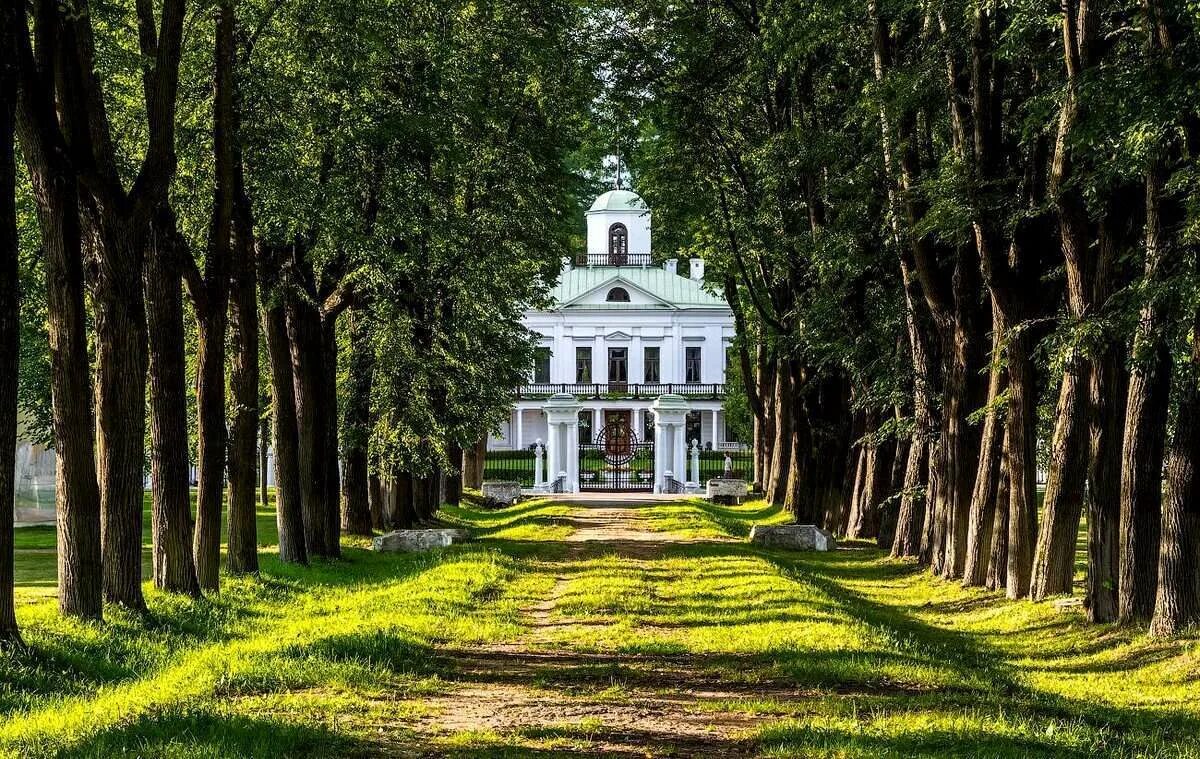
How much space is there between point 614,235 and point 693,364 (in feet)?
29.2

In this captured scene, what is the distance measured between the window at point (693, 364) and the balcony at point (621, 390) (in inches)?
86.8

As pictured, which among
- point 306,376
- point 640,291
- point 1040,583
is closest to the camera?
point 1040,583

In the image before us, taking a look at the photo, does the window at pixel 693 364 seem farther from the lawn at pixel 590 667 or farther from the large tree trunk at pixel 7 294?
the large tree trunk at pixel 7 294

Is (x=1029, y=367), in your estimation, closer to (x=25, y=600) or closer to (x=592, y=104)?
(x=25, y=600)

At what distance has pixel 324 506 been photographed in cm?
2069

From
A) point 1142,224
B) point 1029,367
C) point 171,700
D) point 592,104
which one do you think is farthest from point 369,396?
point 171,700

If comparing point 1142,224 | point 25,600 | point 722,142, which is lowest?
point 25,600

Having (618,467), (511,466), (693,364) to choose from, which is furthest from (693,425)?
(618,467)

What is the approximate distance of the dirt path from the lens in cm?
724

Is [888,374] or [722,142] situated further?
[722,142]

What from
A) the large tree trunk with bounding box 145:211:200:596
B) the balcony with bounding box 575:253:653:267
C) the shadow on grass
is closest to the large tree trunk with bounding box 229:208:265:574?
the large tree trunk with bounding box 145:211:200:596

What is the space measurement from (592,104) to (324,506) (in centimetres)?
1040

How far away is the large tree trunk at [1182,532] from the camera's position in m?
11.8

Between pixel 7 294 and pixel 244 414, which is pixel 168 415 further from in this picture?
pixel 7 294
